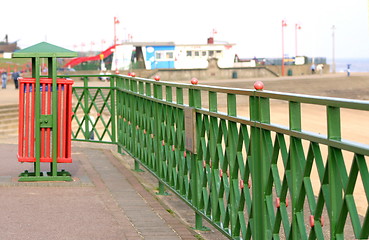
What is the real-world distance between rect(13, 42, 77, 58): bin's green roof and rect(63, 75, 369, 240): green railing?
111 centimetres

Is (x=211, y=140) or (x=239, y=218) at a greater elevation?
(x=211, y=140)

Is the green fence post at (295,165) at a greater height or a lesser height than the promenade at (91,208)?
greater

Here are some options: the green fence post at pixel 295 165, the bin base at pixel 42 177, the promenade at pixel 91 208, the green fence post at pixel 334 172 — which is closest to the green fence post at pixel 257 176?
the green fence post at pixel 295 165

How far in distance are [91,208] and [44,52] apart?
2391 millimetres

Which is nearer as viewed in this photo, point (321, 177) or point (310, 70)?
point (321, 177)

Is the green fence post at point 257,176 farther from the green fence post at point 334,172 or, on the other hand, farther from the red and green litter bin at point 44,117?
the red and green litter bin at point 44,117

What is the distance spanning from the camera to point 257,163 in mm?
5641

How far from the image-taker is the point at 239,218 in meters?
6.24

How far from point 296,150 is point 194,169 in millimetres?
3019

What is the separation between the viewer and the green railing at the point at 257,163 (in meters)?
4.27

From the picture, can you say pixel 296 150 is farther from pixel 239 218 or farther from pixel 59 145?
pixel 59 145

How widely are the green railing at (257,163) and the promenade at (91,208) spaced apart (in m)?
0.31

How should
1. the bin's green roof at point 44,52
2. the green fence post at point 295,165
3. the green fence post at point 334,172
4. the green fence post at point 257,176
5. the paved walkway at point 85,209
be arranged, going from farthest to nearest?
the bin's green roof at point 44,52
the paved walkway at point 85,209
the green fence post at point 257,176
the green fence post at point 295,165
the green fence post at point 334,172

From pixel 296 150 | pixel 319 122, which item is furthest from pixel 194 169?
pixel 319 122
